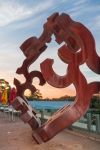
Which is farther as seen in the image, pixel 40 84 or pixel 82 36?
pixel 40 84

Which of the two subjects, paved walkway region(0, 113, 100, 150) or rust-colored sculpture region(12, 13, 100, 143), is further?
paved walkway region(0, 113, 100, 150)

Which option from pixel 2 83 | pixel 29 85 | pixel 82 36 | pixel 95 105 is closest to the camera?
pixel 82 36

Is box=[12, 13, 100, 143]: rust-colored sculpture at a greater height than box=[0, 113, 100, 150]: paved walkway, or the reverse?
box=[12, 13, 100, 143]: rust-colored sculpture

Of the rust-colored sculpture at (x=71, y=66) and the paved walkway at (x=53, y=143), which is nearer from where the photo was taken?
the rust-colored sculpture at (x=71, y=66)

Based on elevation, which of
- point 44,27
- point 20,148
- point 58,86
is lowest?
point 20,148

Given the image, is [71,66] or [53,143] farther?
[53,143]

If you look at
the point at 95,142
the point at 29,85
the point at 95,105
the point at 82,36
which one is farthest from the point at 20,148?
the point at 82,36

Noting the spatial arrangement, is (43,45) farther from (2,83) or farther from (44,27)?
(2,83)

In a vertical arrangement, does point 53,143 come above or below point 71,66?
below

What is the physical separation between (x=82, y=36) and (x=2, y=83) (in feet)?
69.4

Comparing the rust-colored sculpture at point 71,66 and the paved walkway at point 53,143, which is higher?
the rust-colored sculpture at point 71,66

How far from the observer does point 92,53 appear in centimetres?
446

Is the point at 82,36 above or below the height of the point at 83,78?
above

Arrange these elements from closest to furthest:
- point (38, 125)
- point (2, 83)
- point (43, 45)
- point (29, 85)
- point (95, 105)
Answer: point (38, 125), point (43, 45), point (29, 85), point (95, 105), point (2, 83)
